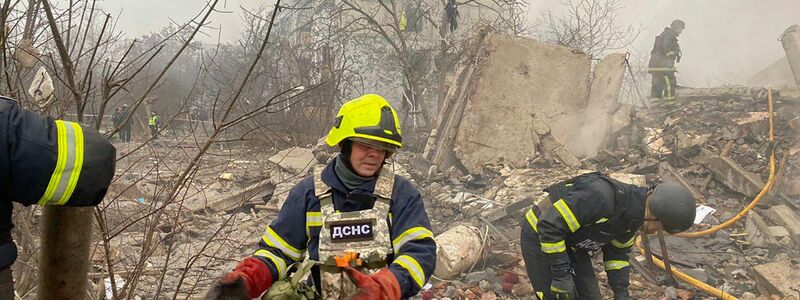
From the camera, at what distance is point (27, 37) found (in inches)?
111

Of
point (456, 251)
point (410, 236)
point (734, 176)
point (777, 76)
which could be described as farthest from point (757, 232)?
point (777, 76)

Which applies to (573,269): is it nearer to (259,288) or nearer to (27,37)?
(259,288)

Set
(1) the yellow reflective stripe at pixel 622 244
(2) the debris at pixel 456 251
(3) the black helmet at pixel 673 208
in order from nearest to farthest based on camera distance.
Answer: (3) the black helmet at pixel 673 208
(1) the yellow reflective stripe at pixel 622 244
(2) the debris at pixel 456 251

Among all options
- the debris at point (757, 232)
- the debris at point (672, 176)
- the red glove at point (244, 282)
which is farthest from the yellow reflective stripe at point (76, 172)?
the debris at point (672, 176)

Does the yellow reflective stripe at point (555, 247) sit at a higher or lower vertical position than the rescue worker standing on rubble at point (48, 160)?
lower

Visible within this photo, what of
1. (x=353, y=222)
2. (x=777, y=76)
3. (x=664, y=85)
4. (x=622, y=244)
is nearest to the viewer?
(x=353, y=222)

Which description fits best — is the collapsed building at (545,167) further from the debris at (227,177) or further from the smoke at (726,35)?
the smoke at (726,35)

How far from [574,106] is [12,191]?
28.0 ft

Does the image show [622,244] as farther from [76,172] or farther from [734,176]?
[734,176]

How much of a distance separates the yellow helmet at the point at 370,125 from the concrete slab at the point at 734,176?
636 cm

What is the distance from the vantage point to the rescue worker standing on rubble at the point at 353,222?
1942mm

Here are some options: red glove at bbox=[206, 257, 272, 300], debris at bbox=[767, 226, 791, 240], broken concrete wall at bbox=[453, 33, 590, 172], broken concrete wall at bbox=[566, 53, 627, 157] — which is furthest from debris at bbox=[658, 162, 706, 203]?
red glove at bbox=[206, 257, 272, 300]

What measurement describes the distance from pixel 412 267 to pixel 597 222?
177cm

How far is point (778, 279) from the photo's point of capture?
4.42m
